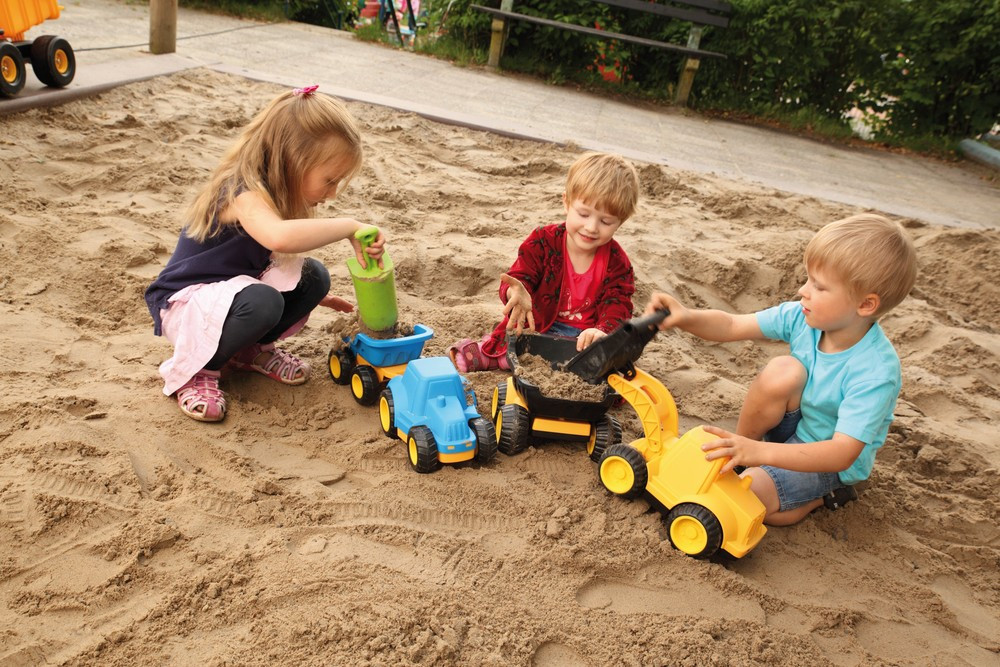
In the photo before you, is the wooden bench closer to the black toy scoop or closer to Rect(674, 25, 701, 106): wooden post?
Rect(674, 25, 701, 106): wooden post

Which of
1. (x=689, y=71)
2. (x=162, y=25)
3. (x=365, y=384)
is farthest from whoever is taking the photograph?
(x=689, y=71)

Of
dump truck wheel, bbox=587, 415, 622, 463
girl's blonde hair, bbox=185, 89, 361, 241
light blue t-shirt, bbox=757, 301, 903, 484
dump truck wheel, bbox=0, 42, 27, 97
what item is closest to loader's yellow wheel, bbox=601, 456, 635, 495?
dump truck wheel, bbox=587, 415, 622, 463

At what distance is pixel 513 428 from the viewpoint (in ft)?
7.41

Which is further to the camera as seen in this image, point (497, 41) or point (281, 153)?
point (497, 41)

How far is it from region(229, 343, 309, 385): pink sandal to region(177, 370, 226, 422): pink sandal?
0.75 ft

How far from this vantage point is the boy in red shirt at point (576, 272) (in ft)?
8.34

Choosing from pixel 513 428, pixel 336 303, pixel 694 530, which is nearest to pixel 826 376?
pixel 694 530

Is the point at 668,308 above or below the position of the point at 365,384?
above

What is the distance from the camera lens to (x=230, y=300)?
2.27m

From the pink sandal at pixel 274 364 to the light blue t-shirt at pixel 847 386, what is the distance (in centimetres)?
151

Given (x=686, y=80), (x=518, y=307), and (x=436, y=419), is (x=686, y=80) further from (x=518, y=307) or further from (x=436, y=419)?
(x=436, y=419)

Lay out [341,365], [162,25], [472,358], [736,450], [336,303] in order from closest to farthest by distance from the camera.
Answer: [736,450] < [341,365] < [336,303] < [472,358] < [162,25]

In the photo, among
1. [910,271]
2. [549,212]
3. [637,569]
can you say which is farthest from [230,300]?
[549,212]

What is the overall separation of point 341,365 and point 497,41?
636 centimetres
